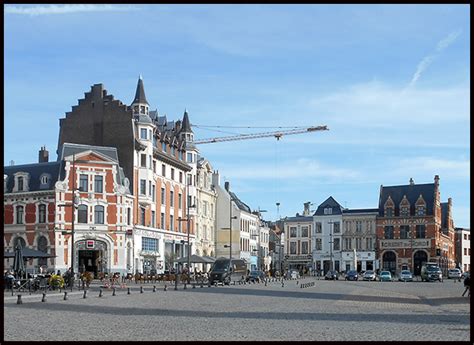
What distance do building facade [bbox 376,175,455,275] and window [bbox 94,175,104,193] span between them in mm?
56896

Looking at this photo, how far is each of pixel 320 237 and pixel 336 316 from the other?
99.5 meters

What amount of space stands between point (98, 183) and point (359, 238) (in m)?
59.2

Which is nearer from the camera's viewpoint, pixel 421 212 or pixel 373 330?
pixel 373 330

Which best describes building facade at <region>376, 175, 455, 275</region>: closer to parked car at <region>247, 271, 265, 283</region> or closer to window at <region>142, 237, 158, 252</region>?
parked car at <region>247, 271, 265, 283</region>

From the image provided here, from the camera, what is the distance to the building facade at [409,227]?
107 meters

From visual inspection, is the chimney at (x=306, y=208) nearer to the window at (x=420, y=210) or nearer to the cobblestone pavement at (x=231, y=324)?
the window at (x=420, y=210)

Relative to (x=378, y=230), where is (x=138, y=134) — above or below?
above

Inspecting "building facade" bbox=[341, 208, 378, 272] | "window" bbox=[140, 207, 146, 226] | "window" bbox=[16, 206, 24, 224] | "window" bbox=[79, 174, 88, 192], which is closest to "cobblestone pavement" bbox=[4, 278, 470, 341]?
"window" bbox=[79, 174, 88, 192]

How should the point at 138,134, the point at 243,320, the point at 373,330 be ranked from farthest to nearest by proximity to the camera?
the point at 138,134 → the point at 243,320 → the point at 373,330

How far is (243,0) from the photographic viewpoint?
7.96 m

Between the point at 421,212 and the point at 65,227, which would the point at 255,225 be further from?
the point at 65,227

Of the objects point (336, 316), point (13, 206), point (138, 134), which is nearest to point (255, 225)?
point (138, 134)

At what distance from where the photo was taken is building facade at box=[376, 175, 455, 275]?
107 metres

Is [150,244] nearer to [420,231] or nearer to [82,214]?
[82,214]
